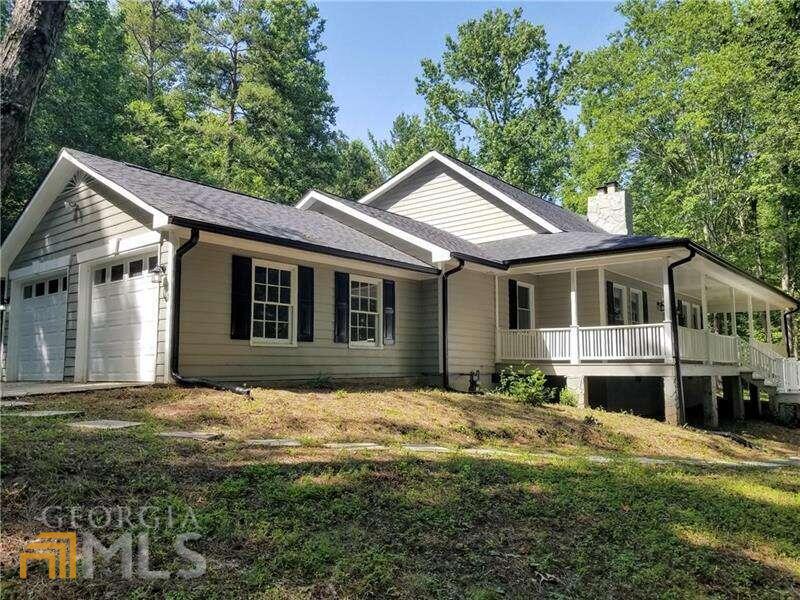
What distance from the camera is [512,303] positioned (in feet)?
49.4

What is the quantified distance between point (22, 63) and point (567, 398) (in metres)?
11.2

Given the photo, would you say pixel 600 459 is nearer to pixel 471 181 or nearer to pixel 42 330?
pixel 42 330

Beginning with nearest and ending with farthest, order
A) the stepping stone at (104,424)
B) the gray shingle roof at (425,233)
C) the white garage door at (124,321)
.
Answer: the stepping stone at (104,424)
the white garage door at (124,321)
the gray shingle roof at (425,233)

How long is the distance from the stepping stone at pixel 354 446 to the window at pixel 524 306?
914 cm

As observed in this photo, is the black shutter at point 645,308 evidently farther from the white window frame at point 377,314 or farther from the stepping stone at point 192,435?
the stepping stone at point 192,435

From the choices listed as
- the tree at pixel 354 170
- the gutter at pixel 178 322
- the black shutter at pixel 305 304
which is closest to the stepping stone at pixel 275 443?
the gutter at pixel 178 322

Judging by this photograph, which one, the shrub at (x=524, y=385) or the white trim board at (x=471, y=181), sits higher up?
the white trim board at (x=471, y=181)

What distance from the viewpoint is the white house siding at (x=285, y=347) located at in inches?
375

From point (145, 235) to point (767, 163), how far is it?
22.7 metres

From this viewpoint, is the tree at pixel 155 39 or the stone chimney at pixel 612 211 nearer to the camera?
the stone chimney at pixel 612 211

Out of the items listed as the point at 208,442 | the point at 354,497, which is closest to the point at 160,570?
the point at 354,497

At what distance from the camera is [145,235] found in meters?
9.84

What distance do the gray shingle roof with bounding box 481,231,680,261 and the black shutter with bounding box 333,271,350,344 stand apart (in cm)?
429

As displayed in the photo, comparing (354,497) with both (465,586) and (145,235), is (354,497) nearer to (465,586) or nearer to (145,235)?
(465,586)
